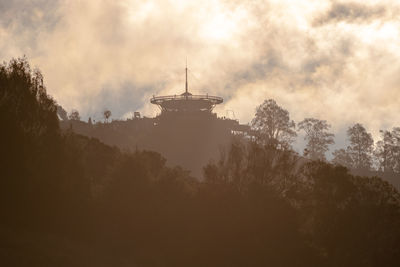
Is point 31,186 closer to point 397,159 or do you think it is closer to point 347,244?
point 347,244

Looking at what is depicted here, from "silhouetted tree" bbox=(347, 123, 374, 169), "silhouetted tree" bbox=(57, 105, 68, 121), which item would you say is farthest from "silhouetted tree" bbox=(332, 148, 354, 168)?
"silhouetted tree" bbox=(57, 105, 68, 121)

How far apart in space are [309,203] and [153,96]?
80743 millimetres

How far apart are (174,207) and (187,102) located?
77.4 m

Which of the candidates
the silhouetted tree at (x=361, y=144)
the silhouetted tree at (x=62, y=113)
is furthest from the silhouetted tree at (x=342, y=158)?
the silhouetted tree at (x=62, y=113)

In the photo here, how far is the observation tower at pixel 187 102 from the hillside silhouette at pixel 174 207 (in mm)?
69847

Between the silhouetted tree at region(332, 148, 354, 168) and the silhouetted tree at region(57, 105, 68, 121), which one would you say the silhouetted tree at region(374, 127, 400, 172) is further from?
the silhouetted tree at region(57, 105, 68, 121)

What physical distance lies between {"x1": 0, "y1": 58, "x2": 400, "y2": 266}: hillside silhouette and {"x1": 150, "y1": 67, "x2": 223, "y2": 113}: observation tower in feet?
229

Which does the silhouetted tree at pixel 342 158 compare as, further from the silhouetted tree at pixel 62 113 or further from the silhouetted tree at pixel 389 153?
the silhouetted tree at pixel 62 113

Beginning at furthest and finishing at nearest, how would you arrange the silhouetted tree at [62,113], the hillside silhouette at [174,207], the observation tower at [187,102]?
the silhouetted tree at [62,113] < the observation tower at [187,102] < the hillside silhouette at [174,207]

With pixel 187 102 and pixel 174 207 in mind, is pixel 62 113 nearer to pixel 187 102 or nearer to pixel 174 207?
pixel 187 102

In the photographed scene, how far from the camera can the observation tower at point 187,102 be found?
12644 centimetres

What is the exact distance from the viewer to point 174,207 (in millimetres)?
51219

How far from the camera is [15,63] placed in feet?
149

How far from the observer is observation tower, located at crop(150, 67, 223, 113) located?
415ft
